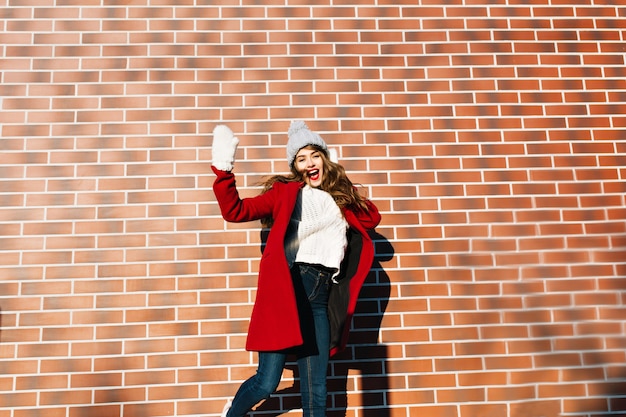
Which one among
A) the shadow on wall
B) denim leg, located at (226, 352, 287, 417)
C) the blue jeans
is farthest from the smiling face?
denim leg, located at (226, 352, 287, 417)

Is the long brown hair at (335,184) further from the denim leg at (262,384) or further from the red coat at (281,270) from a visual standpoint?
the denim leg at (262,384)

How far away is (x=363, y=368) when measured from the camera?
3422mm

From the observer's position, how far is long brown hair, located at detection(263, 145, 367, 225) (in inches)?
121

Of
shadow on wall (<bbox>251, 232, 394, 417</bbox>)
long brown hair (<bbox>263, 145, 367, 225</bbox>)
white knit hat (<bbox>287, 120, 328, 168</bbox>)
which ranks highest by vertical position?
white knit hat (<bbox>287, 120, 328, 168</bbox>)

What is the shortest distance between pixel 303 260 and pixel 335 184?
1.45 feet

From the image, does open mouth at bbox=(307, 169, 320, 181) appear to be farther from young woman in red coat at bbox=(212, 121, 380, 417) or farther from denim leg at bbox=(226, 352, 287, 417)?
denim leg at bbox=(226, 352, 287, 417)

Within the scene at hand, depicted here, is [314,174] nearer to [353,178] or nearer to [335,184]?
[335,184]

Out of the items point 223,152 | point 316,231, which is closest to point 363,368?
point 316,231

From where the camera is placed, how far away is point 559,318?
11.6 feet

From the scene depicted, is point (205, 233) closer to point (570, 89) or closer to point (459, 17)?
point (459, 17)

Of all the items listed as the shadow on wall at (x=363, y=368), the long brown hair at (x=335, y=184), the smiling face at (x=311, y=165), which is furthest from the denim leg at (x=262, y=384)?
the smiling face at (x=311, y=165)

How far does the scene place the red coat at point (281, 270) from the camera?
2707 mm

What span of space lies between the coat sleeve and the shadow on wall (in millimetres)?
885

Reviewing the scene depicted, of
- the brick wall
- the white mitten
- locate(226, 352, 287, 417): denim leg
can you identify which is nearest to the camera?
the white mitten
